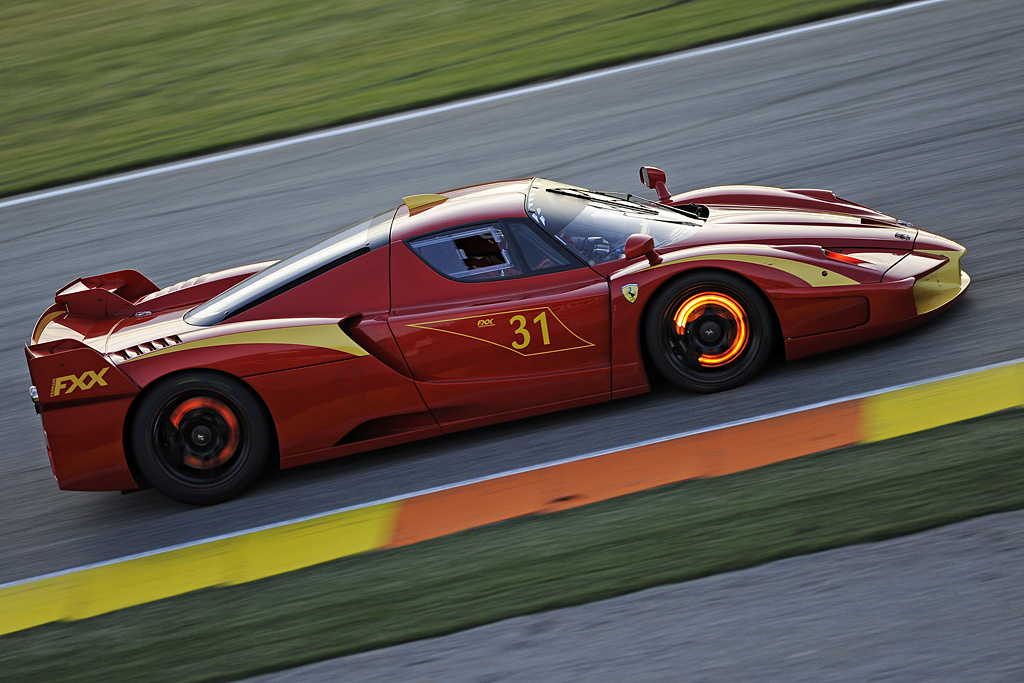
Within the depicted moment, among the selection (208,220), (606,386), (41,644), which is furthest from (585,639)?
(208,220)

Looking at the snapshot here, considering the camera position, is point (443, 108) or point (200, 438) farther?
point (443, 108)

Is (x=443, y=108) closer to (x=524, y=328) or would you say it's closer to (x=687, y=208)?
(x=687, y=208)

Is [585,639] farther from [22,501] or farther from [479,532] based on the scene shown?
[22,501]

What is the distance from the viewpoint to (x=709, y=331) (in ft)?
16.4

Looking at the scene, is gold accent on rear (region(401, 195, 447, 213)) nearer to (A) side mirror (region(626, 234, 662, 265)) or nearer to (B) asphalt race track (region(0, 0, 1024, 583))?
(A) side mirror (region(626, 234, 662, 265))

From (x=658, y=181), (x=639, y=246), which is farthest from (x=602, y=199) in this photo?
(x=639, y=246)

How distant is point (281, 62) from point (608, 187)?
19.2 feet

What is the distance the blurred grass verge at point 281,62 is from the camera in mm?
10539

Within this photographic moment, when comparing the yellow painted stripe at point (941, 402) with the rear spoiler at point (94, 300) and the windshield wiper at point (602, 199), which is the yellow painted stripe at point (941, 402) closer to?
the windshield wiper at point (602, 199)

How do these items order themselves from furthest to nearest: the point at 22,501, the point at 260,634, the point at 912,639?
the point at 22,501, the point at 260,634, the point at 912,639

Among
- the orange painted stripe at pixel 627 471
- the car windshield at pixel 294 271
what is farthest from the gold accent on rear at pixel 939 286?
the car windshield at pixel 294 271

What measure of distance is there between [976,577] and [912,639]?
1.35 feet

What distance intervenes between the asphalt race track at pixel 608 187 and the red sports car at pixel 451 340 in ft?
0.75

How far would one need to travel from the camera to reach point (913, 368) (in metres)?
5.02
